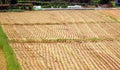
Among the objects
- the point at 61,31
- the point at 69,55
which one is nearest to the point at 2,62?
the point at 69,55

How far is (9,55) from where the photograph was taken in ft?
54.3

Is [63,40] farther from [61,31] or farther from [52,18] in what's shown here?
[52,18]

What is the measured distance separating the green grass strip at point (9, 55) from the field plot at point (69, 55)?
265 mm

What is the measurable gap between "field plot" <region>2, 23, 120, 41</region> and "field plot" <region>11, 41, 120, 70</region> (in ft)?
5.82

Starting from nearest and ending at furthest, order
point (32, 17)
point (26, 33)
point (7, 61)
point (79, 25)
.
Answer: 1. point (7, 61)
2. point (26, 33)
3. point (79, 25)
4. point (32, 17)

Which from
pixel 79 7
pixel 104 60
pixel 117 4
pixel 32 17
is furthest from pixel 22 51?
pixel 117 4

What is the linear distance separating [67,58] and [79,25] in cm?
976

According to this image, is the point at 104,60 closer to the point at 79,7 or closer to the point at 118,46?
the point at 118,46

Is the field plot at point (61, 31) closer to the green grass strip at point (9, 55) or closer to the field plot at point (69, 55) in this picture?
the green grass strip at point (9, 55)

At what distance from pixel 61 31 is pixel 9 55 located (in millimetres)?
7531

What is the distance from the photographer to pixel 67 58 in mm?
16719

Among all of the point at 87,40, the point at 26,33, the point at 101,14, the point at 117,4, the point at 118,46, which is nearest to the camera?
the point at 118,46

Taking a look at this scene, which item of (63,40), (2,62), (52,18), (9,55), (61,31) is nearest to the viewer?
(2,62)

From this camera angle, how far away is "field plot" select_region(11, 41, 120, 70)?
15.3 metres
